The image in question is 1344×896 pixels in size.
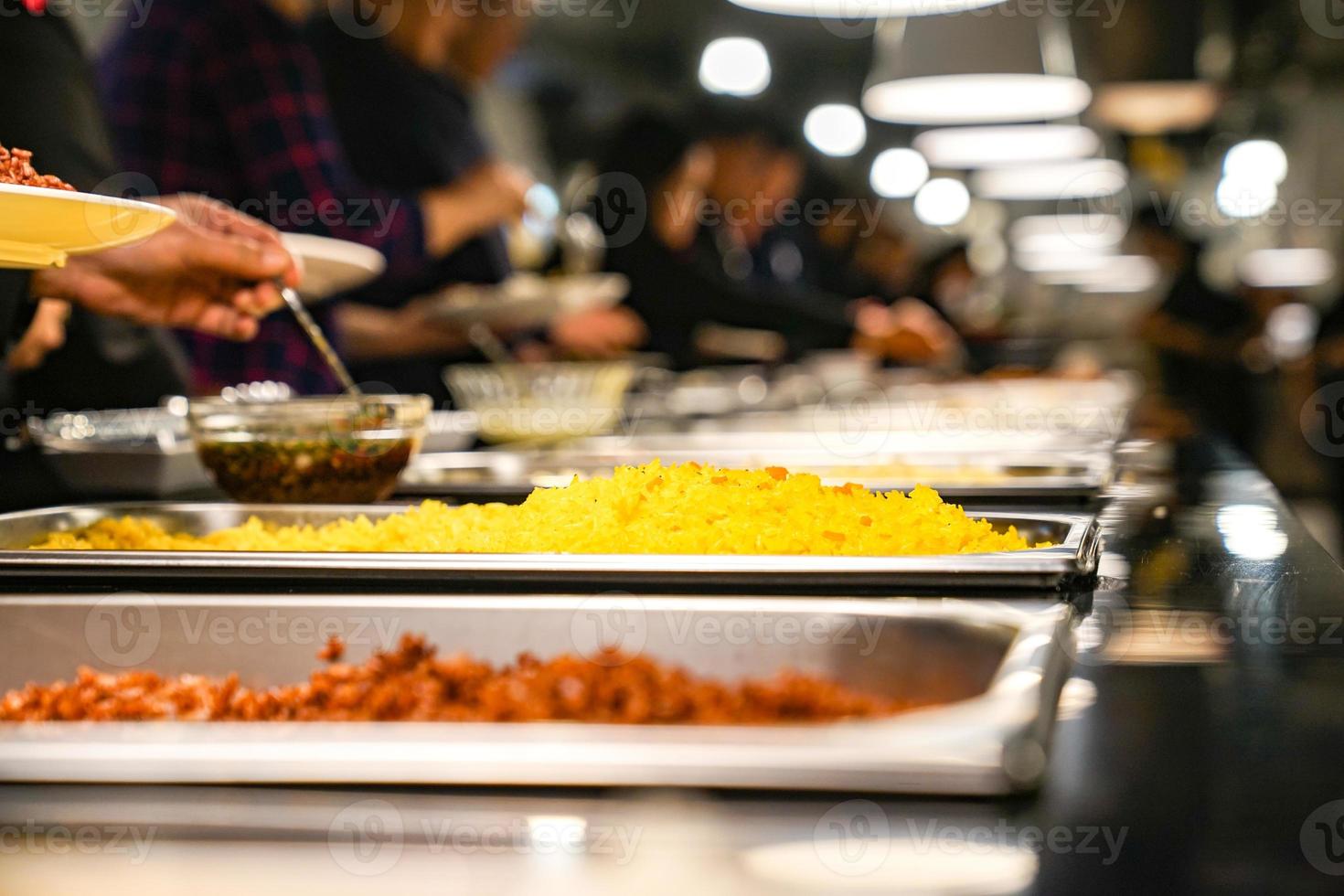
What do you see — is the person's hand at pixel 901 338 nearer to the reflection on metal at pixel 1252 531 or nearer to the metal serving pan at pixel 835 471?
the metal serving pan at pixel 835 471

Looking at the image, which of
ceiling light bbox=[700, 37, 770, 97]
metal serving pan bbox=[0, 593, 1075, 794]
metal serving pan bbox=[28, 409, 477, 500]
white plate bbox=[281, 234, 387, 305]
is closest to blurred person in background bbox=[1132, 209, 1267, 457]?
ceiling light bbox=[700, 37, 770, 97]

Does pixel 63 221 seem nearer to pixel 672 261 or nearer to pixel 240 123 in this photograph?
pixel 240 123

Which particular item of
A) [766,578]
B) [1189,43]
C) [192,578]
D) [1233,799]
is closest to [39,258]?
[192,578]

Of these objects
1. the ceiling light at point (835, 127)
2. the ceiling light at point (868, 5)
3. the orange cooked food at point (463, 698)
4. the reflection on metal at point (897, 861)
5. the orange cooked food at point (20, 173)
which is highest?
the ceiling light at point (835, 127)

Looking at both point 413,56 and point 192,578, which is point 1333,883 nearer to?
point 192,578

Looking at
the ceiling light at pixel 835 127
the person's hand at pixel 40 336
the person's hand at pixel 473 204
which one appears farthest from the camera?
the ceiling light at pixel 835 127

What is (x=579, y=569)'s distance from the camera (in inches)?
39.1

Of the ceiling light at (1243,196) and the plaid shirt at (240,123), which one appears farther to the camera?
the ceiling light at (1243,196)

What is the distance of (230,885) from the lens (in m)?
0.51

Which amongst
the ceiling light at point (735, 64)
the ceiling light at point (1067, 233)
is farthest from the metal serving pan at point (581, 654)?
the ceiling light at point (1067, 233)

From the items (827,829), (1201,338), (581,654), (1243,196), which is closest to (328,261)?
(581,654)

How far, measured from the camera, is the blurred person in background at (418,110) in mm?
3342

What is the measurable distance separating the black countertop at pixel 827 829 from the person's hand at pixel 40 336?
1053mm

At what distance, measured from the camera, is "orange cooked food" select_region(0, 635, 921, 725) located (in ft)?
2.32
